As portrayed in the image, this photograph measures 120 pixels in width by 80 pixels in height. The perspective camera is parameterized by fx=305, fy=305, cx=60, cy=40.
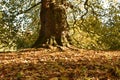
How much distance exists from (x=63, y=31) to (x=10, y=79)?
7.82 metres

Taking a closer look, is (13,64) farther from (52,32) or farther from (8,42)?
(8,42)

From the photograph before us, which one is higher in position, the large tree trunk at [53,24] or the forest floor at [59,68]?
the large tree trunk at [53,24]

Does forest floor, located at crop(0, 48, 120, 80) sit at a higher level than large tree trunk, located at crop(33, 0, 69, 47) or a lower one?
lower

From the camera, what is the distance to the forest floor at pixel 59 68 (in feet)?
28.3

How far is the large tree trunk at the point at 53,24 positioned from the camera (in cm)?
1571

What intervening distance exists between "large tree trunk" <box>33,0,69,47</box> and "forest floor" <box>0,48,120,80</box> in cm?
349

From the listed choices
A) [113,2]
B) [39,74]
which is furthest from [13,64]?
[113,2]

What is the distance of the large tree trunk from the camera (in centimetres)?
1571

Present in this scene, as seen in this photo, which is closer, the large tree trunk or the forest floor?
the forest floor

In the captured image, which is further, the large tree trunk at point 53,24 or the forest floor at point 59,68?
the large tree trunk at point 53,24

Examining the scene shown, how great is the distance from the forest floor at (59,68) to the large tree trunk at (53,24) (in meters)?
3.49

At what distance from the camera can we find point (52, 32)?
52.0 ft

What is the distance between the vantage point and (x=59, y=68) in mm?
9586

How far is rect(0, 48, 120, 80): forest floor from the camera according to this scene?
8633 mm
